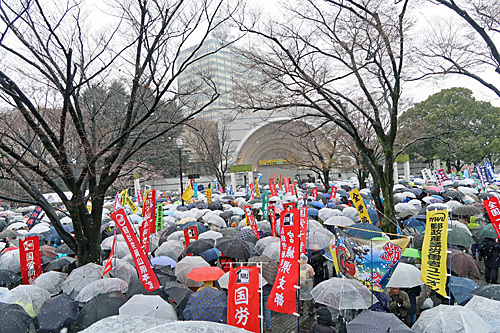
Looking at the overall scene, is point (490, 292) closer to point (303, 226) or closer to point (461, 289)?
point (461, 289)

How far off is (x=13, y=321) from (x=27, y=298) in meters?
1.24

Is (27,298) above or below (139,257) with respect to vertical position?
below

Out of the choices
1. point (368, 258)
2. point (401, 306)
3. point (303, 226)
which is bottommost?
point (401, 306)

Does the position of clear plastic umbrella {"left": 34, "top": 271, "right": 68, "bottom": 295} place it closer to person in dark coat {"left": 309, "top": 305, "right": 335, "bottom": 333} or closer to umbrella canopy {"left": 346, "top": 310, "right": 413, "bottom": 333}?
person in dark coat {"left": 309, "top": 305, "right": 335, "bottom": 333}

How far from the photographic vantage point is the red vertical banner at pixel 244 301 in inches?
197

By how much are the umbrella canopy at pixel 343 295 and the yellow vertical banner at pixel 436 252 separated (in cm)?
114

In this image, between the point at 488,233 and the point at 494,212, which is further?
the point at 488,233

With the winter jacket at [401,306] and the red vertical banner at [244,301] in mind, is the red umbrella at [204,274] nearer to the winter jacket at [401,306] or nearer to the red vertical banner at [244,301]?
the red vertical banner at [244,301]

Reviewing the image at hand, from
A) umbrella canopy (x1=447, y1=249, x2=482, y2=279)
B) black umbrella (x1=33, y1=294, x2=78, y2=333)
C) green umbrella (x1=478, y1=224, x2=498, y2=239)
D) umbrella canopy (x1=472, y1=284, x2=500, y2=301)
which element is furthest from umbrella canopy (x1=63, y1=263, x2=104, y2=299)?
green umbrella (x1=478, y1=224, x2=498, y2=239)

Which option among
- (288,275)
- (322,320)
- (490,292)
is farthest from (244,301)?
(490,292)

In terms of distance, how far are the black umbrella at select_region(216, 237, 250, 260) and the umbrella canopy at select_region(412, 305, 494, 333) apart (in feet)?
14.1

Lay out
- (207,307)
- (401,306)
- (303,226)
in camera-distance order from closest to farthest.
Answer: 1. (207,307)
2. (401,306)
3. (303,226)

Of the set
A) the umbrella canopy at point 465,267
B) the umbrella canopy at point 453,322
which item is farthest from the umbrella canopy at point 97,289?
the umbrella canopy at point 465,267

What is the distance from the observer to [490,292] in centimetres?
495
